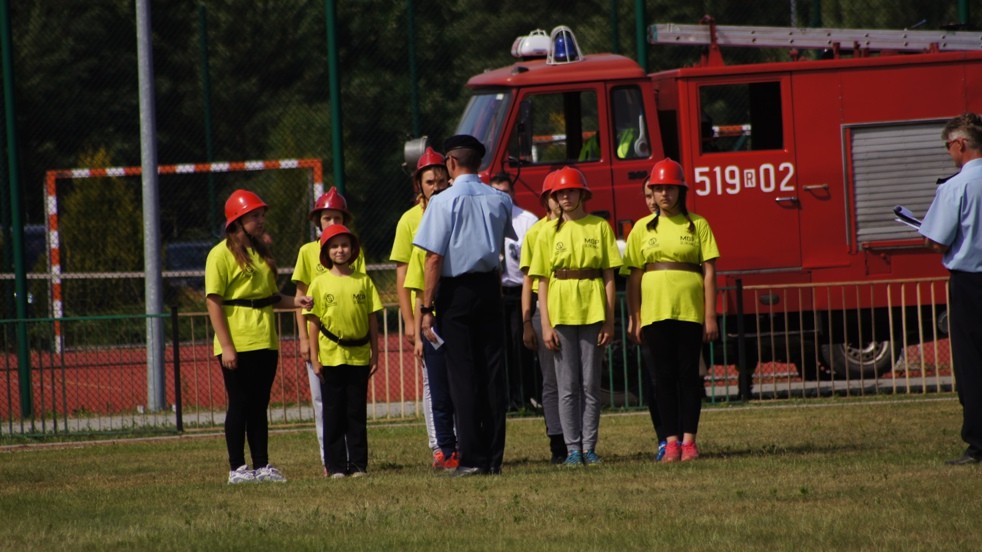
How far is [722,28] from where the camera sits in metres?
15.4

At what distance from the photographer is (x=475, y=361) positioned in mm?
8898

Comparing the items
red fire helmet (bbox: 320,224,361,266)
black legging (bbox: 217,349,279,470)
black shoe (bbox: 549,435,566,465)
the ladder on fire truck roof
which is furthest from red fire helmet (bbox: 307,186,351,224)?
the ladder on fire truck roof

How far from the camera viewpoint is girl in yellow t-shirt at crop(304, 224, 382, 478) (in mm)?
9242

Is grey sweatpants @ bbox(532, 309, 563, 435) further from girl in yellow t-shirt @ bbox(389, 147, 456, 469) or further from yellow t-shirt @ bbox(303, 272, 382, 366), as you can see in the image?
yellow t-shirt @ bbox(303, 272, 382, 366)

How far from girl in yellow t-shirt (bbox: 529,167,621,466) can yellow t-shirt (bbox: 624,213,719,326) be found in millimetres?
246

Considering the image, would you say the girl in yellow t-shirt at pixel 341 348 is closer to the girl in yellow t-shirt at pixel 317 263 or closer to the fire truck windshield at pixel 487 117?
the girl in yellow t-shirt at pixel 317 263

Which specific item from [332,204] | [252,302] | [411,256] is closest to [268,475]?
[252,302]

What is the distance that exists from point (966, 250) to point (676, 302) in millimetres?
1707

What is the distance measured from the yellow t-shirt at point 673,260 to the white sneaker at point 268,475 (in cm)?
234

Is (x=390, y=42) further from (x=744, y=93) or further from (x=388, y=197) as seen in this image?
(x=744, y=93)

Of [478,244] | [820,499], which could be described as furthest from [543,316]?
[820,499]

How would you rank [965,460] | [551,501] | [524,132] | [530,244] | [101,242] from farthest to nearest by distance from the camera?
[101,242], [524,132], [530,244], [965,460], [551,501]

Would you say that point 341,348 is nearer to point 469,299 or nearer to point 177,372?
point 469,299

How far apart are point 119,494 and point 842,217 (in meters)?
8.09
